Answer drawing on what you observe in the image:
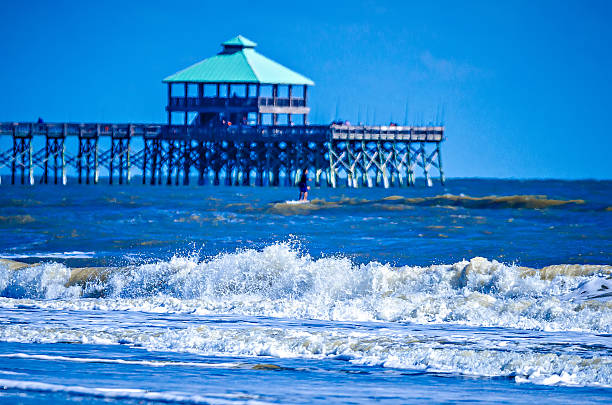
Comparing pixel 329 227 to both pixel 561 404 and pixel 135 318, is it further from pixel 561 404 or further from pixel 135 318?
pixel 561 404

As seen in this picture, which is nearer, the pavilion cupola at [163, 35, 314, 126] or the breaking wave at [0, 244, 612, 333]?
the breaking wave at [0, 244, 612, 333]

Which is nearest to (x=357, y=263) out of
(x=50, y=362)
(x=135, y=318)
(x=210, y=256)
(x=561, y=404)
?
(x=210, y=256)

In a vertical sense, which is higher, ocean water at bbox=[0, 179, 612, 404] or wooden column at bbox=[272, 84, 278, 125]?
wooden column at bbox=[272, 84, 278, 125]

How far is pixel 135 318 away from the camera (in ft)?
46.4

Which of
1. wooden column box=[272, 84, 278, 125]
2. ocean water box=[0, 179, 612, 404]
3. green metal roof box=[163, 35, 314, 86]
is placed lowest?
ocean water box=[0, 179, 612, 404]

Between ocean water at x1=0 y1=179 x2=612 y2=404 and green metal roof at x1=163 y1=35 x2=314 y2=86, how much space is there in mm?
33255

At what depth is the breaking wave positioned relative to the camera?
1389 cm

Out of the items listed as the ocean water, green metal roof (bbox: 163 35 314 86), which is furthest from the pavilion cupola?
the ocean water

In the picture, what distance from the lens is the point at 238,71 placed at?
6341cm

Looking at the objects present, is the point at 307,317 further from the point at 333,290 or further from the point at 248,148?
the point at 248,148

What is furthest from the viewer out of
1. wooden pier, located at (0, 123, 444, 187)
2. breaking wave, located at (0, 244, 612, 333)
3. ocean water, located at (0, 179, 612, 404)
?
wooden pier, located at (0, 123, 444, 187)

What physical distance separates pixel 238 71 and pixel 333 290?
48.0m

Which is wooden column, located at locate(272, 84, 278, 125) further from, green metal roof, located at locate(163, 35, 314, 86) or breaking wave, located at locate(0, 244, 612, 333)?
breaking wave, located at locate(0, 244, 612, 333)

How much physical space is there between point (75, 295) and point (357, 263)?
549 cm
